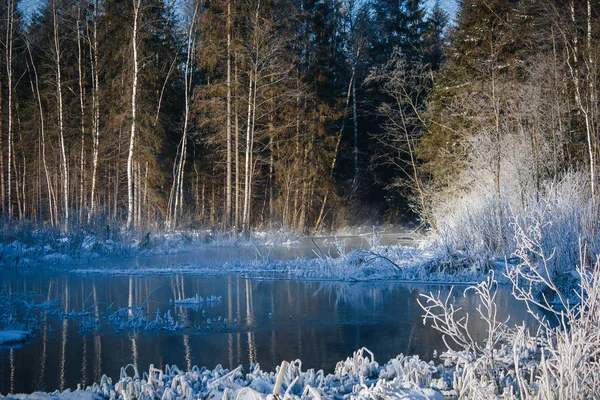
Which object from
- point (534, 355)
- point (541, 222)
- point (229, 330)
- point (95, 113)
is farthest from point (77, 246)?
point (534, 355)

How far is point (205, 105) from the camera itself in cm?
2562

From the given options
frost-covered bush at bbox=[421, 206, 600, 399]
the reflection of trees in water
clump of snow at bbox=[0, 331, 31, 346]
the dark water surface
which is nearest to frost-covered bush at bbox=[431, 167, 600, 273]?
the dark water surface

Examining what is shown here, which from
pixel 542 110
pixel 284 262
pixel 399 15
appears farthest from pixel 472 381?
pixel 399 15

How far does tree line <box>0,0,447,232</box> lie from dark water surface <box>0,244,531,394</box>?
8382 millimetres

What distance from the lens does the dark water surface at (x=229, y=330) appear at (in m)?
6.26

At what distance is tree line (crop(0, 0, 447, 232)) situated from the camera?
25.2 meters

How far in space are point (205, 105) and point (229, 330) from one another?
18.9 m

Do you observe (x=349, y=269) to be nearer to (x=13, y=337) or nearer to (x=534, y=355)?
(x=534, y=355)

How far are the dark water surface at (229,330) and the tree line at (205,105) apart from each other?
838 centimetres

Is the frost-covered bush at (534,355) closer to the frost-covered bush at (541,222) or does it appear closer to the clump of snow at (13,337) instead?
the frost-covered bush at (541,222)

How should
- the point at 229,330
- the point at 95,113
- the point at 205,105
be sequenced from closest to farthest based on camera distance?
the point at 229,330
the point at 95,113
the point at 205,105

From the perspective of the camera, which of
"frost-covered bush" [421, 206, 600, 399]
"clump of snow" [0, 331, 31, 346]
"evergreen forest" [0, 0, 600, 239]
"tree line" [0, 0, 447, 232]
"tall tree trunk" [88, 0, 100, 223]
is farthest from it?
"tree line" [0, 0, 447, 232]

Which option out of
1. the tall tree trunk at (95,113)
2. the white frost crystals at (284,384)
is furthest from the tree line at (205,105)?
the white frost crystals at (284,384)

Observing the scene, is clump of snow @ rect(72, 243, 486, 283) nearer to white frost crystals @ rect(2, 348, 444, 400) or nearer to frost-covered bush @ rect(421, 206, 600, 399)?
frost-covered bush @ rect(421, 206, 600, 399)
